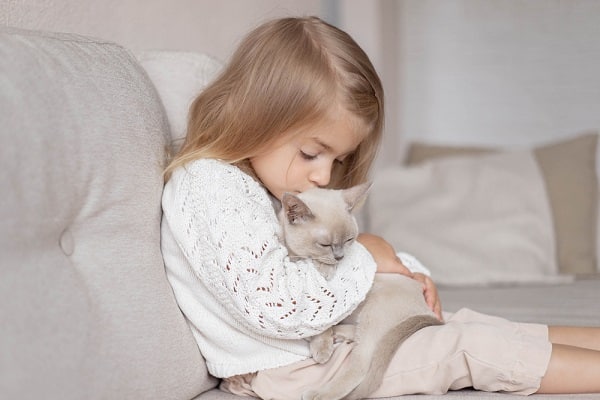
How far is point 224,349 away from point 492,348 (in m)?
0.47

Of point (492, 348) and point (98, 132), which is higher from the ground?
point (98, 132)

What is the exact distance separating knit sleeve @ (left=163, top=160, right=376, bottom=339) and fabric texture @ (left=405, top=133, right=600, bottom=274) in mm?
1371

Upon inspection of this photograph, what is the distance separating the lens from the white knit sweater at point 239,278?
122 cm

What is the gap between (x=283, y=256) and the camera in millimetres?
1284

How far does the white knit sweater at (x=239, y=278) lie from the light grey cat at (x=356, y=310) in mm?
33

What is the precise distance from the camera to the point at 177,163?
133 centimetres

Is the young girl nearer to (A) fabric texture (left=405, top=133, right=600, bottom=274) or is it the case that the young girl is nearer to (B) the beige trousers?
(B) the beige trousers

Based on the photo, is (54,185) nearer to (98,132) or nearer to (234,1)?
(98,132)

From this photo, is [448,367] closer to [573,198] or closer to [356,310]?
[356,310]

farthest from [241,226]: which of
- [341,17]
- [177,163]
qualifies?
[341,17]

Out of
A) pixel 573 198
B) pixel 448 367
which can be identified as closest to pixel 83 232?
pixel 448 367

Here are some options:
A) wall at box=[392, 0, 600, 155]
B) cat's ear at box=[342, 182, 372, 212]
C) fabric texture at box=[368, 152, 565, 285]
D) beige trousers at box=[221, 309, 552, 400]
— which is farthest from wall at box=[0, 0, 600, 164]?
beige trousers at box=[221, 309, 552, 400]

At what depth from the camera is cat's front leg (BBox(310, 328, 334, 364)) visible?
130 centimetres

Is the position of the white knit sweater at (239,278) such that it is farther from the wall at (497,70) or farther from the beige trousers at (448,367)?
the wall at (497,70)
